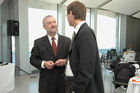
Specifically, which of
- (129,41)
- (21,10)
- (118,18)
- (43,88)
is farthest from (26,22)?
(129,41)

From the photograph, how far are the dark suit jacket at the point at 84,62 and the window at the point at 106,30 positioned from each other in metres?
7.41

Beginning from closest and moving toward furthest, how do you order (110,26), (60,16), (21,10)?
(21,10)
(60,16)
(110,26)

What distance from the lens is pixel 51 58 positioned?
5.63 feet

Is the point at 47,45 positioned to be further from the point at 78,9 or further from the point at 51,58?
the point at 78,9

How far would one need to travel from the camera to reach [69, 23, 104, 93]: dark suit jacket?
1.17 m

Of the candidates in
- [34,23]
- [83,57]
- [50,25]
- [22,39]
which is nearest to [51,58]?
[50,25]

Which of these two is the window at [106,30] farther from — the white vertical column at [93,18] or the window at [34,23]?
the window at [34,23]

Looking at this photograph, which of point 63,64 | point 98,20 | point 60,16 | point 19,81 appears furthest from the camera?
point 98,20

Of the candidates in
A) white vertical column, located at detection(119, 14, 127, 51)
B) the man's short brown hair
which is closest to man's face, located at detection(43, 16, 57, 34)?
the man's short brown hair

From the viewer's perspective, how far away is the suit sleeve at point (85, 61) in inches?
46.0

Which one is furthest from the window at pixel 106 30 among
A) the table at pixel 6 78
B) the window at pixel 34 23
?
the table at pixel 6 78

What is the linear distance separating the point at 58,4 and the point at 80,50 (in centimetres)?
615

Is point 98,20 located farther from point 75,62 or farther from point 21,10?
point 75,62

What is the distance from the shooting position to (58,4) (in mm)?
7008
